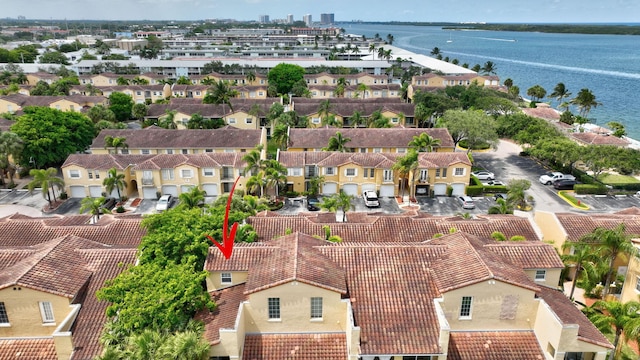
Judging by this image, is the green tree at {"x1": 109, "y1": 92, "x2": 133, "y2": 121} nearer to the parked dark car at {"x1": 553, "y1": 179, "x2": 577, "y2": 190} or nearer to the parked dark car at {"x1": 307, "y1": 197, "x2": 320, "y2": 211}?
the parked dark car at {"x1": 307, "y1": 197, "x2": 320, "y2": 211}

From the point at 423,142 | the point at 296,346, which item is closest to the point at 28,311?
the point at 296,346

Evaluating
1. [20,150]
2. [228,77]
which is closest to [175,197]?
[20,150]

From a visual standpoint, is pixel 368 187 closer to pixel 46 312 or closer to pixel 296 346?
pixel 296 346

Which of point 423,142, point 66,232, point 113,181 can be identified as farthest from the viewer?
point 423,142

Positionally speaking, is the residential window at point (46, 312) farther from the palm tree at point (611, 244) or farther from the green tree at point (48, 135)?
the green tree at point (48, 135)

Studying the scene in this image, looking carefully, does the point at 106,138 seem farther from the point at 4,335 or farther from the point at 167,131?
the point at 4,335
